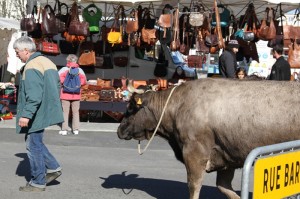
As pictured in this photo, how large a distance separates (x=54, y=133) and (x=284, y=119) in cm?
941

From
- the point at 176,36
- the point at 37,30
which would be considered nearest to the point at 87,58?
the point at 37,30

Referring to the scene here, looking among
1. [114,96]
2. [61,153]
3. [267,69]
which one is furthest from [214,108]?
[267,69]

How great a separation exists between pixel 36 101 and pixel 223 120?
8.04 feet

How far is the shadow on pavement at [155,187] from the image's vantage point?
8844 millimetres

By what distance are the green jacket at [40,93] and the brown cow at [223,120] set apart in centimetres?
139

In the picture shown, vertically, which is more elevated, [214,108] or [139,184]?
[214,108]

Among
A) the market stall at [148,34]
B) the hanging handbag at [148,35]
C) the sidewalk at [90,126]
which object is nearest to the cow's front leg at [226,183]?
the market stall at [148,34]

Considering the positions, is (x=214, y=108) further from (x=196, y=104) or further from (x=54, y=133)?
(x=54, y=133)

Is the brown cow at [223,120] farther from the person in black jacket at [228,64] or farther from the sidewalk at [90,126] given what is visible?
the sidewalk at [90,126]

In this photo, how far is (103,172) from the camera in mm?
10562

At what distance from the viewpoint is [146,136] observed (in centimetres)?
805

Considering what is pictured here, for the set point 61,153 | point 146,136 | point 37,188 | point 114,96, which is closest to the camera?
point 146,136

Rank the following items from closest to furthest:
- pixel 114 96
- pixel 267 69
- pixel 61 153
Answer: pixel 61 153 < pixel 114 96 < pixel 267 69

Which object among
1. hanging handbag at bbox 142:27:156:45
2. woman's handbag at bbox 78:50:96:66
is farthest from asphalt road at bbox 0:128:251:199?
woman's handbag at bbox 78:50:96:66
